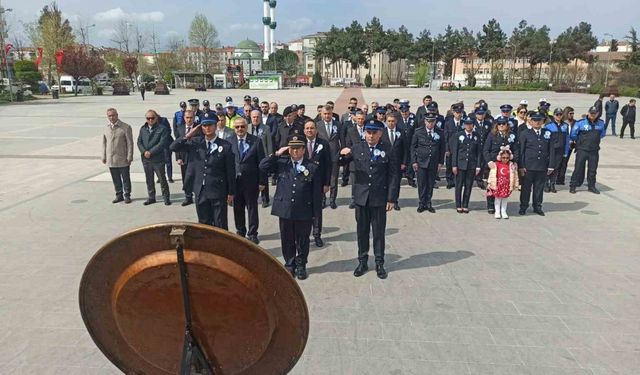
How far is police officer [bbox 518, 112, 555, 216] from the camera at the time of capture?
320 inches

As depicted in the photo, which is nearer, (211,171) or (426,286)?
(426,286)

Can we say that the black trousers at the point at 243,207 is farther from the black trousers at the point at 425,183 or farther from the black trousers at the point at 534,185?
the black trousers at the point at 534,185

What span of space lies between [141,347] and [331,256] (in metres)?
4.67

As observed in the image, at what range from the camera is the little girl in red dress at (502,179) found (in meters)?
7.97

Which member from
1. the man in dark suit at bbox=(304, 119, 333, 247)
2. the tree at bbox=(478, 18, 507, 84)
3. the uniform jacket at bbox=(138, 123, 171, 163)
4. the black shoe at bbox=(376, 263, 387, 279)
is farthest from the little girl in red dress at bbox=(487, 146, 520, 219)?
the tree at bbox=(478, 18, 507, 84)

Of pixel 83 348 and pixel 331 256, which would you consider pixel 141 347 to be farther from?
pixel 331 256

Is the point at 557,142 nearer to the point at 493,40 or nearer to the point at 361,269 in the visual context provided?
the point at 361,269

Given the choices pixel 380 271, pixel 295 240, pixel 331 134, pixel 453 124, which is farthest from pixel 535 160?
pixel 295 240

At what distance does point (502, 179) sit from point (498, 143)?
760 mm

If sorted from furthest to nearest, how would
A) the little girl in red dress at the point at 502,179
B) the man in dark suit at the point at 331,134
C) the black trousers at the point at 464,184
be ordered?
the man in dark suit at the point at 331,134
the black trousers at the point at 464,184
the little girl in red dress at the point at 502,179

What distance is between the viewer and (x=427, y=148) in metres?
8.45

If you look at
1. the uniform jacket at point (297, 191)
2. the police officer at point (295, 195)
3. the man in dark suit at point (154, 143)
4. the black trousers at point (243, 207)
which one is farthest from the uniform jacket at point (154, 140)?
the uniform jacket at point (297, 191)

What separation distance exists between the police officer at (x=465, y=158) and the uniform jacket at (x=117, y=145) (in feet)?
20.4

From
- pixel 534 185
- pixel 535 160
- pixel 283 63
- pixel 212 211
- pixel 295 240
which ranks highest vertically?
pixel 283 63
